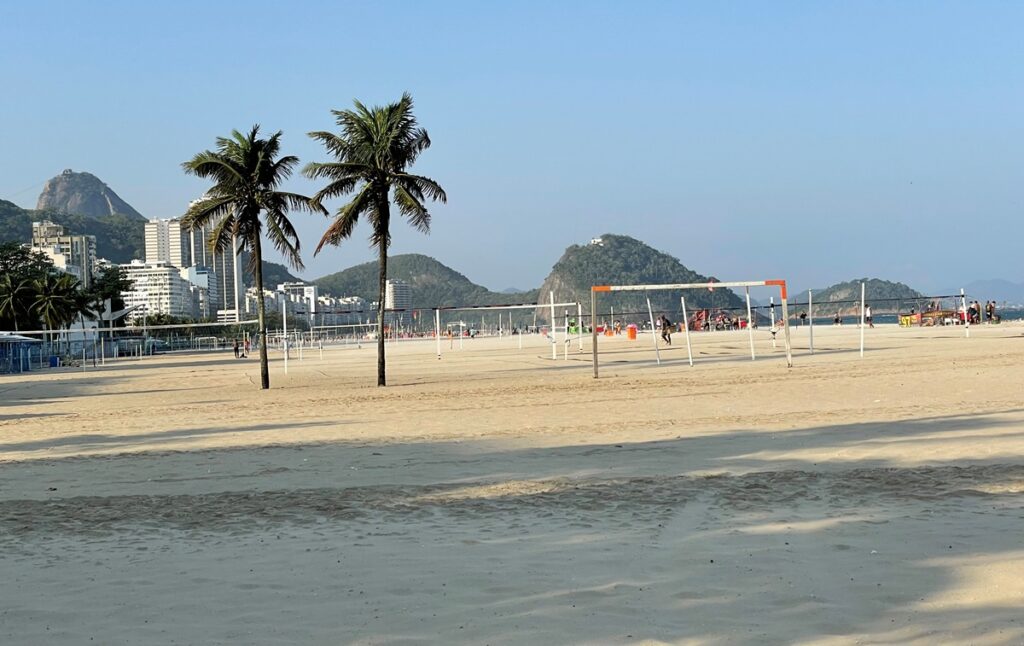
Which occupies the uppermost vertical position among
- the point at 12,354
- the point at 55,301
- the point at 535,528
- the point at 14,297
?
the point at 14,297

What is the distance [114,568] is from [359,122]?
20.1 m

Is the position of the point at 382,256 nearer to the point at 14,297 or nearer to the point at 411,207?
the point at 411,207

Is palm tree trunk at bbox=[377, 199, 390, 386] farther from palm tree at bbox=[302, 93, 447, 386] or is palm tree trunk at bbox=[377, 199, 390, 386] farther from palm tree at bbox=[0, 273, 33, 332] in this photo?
palm tree at bbox=[0, 273, 33, 332]

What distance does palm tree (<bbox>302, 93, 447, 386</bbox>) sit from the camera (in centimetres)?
2478

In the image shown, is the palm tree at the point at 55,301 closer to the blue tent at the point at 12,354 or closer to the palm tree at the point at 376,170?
the blue tent at the point at 12,354

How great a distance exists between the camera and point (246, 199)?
25.9 m

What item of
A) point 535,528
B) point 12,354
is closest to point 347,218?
point 535,528

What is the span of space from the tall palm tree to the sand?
36.4 ft

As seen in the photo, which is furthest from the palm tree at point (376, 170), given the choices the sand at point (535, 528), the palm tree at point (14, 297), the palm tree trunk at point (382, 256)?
the palm tree at point (14, 297)

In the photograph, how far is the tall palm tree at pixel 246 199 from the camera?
25.5 m

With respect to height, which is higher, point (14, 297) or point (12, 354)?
point (14, 297)

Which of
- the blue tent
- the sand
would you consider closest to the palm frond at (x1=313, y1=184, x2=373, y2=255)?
the sand

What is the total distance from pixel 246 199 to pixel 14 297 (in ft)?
184

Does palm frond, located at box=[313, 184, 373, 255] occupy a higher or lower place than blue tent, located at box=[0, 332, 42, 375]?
higher
